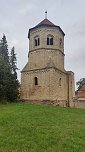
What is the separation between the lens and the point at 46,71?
33.8 metres

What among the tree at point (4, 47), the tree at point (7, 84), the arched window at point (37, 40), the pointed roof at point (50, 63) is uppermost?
the tree at point (4, 47)

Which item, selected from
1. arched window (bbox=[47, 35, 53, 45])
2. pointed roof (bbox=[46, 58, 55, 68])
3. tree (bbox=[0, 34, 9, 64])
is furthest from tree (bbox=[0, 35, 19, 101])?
tree (bbox=[0, 34, 9, 64])

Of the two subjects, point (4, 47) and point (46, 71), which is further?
point (4, 47)

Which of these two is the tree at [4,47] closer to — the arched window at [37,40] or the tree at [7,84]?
the arched window at [37,40]

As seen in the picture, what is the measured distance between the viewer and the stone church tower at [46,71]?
1310 inches

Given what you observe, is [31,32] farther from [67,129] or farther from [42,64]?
[67,129]

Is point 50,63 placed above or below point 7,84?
above

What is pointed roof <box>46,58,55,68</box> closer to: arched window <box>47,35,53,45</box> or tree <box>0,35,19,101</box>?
arched window <box>47,35,53,45</box>

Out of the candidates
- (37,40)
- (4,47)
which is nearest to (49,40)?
(37,40)

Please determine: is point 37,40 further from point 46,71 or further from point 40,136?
point 40,136

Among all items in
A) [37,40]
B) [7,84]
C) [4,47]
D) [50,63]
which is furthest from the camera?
[4,47]

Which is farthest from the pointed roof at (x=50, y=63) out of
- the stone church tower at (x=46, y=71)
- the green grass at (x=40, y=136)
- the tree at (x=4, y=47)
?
the green grass at (x=40, y=136)

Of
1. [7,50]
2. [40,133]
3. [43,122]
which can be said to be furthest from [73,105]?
[40,133]

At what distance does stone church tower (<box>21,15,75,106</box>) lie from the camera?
109ft
